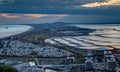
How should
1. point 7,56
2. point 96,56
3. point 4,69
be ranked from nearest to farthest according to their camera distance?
1. point 4,69
2. point 96,56
3. point 7,56

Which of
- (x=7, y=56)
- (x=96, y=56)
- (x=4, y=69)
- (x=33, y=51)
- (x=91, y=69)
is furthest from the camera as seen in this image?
(x=33, y=51)

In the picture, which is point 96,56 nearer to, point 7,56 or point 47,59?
point 47,59

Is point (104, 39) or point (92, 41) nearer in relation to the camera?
point (92, 41)

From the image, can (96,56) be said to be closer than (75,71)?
No

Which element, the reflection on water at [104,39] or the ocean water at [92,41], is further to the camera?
the reflection on water at [104,39]

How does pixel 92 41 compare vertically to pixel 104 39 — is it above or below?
above

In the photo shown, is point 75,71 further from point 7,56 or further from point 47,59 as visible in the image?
point 7,56

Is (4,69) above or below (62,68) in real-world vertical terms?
above

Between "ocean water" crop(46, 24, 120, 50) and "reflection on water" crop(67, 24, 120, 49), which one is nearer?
"ocean water" crop(46, 24, 120, 50)

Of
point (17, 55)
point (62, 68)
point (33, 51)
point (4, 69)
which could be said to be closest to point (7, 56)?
point (17, 55)
